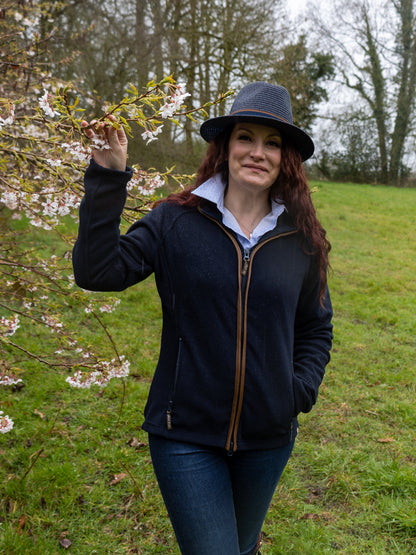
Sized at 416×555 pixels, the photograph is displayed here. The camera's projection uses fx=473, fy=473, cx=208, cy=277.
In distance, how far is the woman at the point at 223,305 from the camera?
5.41 ft

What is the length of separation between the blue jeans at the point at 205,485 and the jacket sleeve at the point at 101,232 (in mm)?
653

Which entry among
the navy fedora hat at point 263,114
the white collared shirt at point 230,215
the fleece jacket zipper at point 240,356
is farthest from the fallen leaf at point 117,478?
the navy fedora hat at point 263,114

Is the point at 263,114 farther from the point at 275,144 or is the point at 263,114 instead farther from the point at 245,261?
the point at 245,261

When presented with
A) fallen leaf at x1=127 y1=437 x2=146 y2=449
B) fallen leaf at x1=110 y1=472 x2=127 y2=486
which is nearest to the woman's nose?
fallen leaf at x1=110 y1=472 x2=127 y2=486

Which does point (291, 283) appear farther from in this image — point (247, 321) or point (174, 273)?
point (174, 273)

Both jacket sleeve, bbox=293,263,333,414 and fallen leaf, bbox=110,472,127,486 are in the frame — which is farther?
fallen leaf, bbox=110,472,127,486

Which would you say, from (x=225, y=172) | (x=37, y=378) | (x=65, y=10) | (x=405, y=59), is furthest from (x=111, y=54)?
(x=405, y=59)

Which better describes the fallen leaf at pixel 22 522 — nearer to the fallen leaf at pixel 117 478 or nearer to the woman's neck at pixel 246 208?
Result: the fallen leaf at pixel 117 478

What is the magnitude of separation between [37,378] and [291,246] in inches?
135

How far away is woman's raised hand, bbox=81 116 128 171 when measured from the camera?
4.77 ft

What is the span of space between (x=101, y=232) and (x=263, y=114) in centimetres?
83

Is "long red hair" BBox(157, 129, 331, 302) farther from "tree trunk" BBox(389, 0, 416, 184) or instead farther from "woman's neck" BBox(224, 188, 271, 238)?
"tree trunk" BBox(389, 0, 416, 184)

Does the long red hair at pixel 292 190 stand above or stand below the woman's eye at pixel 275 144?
below

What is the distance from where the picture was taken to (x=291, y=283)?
1864 millimetres
